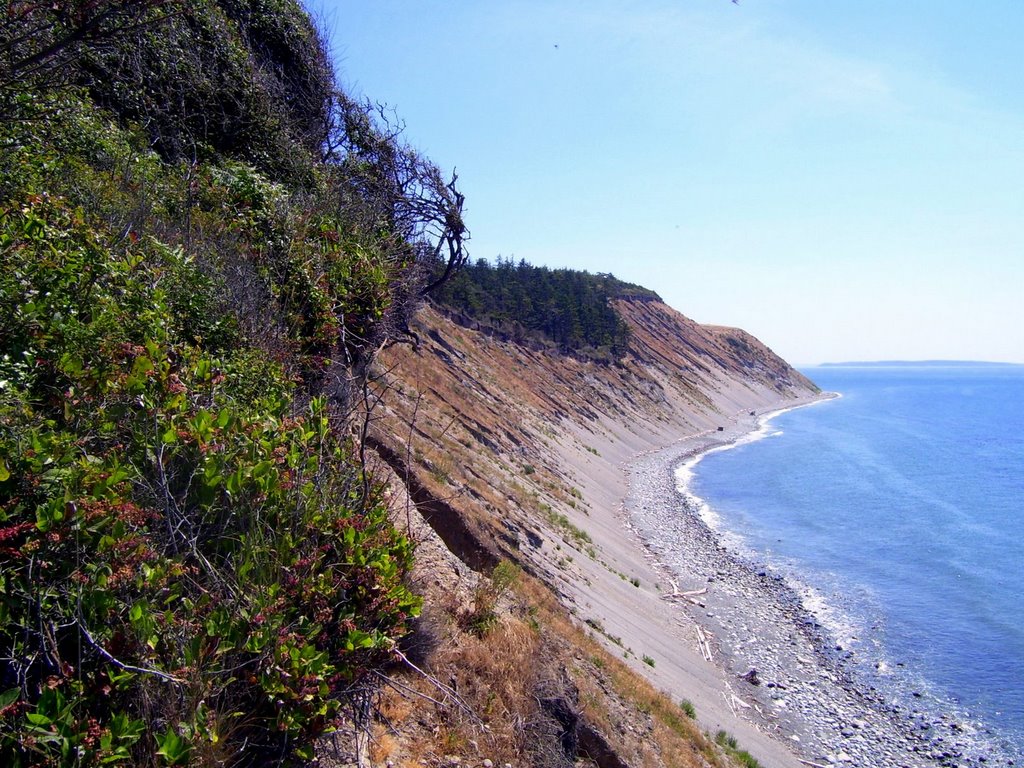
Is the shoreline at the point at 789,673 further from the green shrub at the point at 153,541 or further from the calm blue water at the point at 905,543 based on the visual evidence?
the green shrub at the point at 153,541

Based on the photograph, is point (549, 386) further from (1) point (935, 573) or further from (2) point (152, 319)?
(2) point (152, 319)

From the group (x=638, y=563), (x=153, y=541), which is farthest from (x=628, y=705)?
(x=638, y=563)

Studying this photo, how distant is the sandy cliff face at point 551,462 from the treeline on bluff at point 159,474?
3.46 ft

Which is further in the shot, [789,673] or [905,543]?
[905,543]

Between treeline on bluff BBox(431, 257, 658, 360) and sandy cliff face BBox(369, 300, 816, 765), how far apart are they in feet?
8.73

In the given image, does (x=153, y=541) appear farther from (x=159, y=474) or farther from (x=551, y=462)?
(x=551, y=462)

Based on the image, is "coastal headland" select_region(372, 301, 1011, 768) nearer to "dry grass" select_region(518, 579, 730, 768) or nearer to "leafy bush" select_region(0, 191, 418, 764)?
"dry grass" select_region(518, 579, 730, 768)

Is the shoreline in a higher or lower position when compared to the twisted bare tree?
lower

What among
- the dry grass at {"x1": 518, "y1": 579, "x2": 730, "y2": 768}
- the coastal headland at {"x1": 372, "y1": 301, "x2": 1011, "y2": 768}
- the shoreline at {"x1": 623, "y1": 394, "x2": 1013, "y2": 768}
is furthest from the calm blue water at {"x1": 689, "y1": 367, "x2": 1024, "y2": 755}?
the dry grass at {"x1": 518, "y1": 579, "x2": 730, "y2": 768}

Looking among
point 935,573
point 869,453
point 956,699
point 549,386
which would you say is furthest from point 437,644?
point 869,453

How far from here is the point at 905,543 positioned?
32.4 metres

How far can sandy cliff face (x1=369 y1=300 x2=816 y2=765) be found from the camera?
1013 centimetres

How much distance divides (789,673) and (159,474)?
64.1ft

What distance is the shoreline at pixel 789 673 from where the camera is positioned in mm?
15383
